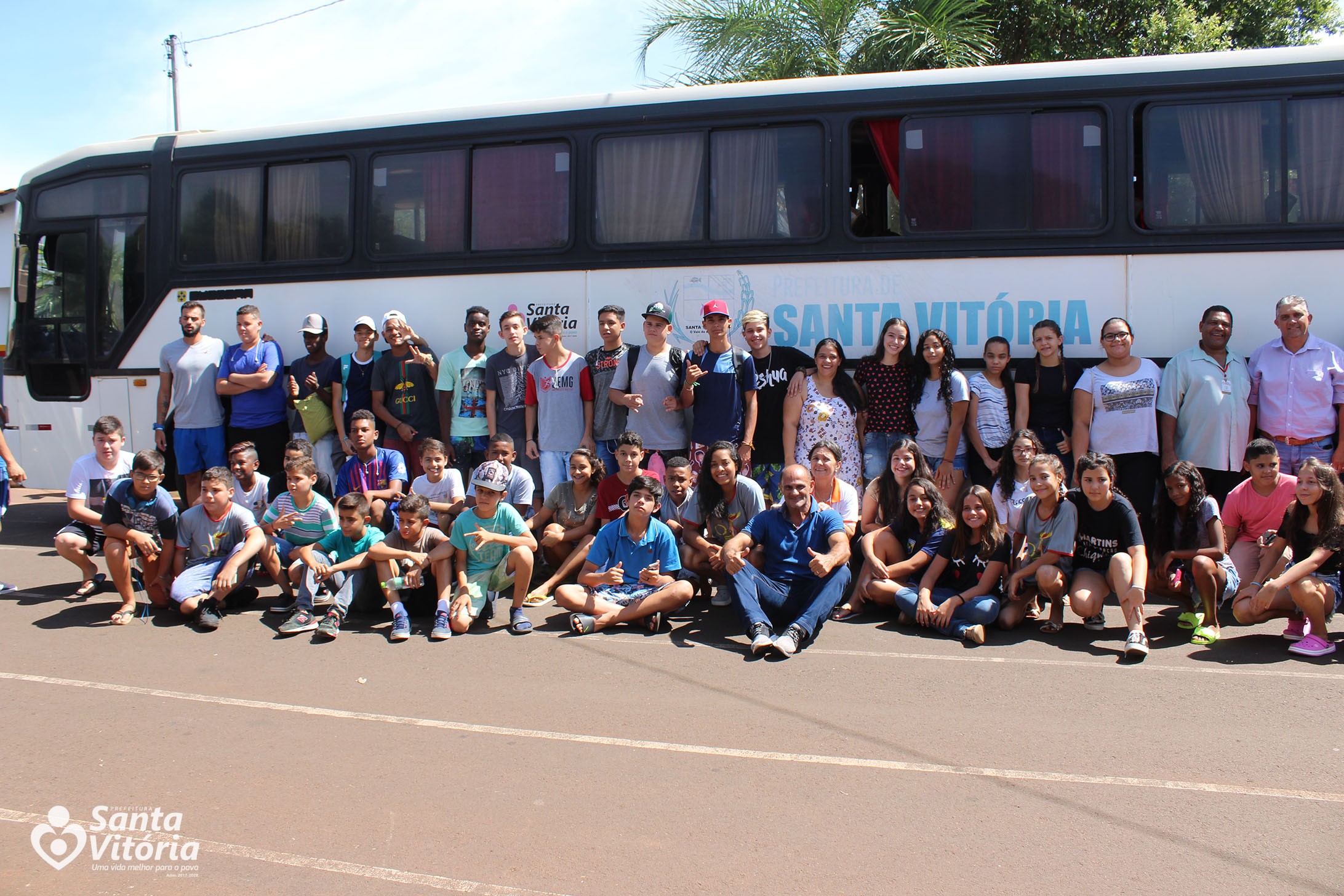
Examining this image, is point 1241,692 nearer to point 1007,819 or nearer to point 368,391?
point 1007,819

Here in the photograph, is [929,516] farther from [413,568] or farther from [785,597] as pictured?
[413,568]

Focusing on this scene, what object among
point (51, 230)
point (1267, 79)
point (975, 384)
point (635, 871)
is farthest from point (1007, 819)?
point (51, 230)

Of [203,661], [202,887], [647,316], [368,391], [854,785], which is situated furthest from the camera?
[368,391]

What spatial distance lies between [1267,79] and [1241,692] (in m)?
4.61

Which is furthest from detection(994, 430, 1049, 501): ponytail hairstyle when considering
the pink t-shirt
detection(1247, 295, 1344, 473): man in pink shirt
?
detection(1247, 295, 1344, 473): man in pink shirt

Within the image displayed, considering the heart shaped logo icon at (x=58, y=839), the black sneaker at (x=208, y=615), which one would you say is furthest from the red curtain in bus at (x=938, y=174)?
the heart shaped logo icon at (x=58, y=839)

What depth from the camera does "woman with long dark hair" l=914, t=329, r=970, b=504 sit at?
23.5ft

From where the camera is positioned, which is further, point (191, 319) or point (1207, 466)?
point (191, 319)

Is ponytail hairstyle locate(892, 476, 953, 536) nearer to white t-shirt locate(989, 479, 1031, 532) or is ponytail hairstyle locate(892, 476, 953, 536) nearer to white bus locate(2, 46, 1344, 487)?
white t-shirt locate(989, 479, 1031, 532)

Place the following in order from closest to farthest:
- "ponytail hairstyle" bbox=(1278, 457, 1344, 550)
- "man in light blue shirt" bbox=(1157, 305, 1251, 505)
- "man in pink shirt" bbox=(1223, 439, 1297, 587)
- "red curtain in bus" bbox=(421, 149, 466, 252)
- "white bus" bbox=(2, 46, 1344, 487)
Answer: "ponytail hairstyle" bbox=(1278, 457, 1344, 550) < "man in pink shirt" bbox=(1223, 439, 1297, 587) < "man in light blue shirt" bbox=(1157, 305, 1251, 505) < "white bus" bbox=(2, 46, 1344, 487) < "red curtain in bus" bbox=(421, 149, 466, 252)

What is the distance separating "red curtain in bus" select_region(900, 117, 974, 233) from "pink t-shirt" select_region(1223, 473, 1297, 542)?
2.69 meters

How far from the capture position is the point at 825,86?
304 inches

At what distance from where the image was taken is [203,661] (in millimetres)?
5719

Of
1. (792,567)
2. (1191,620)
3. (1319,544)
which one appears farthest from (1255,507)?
(792,567)
